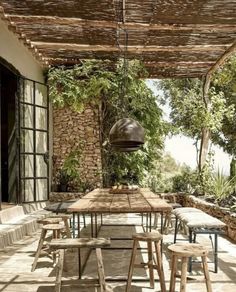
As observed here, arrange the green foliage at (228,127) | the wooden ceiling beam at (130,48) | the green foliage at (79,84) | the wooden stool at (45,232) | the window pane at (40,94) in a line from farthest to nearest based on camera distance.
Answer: the green foliage at (228,127) < the green foliage at (79,84) < the window pane at (40,94) < the wooden ceiling beam at (130,48) < the wooden stool at (45,232)

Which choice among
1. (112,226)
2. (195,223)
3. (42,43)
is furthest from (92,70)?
(195,223)

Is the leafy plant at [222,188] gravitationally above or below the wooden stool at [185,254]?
above

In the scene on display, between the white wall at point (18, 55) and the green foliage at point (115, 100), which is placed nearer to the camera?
the white wall at point (18, 55)

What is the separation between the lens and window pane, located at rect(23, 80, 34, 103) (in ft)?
28.0

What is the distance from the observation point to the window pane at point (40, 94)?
9.10 metres

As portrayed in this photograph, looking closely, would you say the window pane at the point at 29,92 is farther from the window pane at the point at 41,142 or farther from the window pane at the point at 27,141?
the window pane at the point at 41,142

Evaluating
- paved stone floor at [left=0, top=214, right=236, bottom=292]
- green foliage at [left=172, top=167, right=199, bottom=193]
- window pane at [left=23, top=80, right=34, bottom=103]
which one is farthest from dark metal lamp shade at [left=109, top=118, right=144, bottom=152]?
green foliage at [left=172, top=167, right=199, bottom=193]

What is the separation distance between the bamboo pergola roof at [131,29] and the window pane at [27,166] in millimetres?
2167

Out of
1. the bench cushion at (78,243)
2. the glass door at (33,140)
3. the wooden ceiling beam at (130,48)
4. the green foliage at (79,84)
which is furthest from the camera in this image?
the green foliage at (79,84)

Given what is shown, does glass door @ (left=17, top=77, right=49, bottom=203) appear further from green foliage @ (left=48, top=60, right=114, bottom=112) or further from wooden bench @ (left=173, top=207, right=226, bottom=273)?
wooden bench @ (left=173, top=207, right=226, bottom=273)

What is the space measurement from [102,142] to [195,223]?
6.06 m

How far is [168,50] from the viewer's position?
27.5 feet

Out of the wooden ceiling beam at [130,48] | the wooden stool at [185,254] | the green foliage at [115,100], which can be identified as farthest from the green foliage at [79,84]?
the wooden stool at [185,254]

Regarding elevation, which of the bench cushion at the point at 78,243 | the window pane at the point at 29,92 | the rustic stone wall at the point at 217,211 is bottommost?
the rustic stone wall at the point at 217,211
